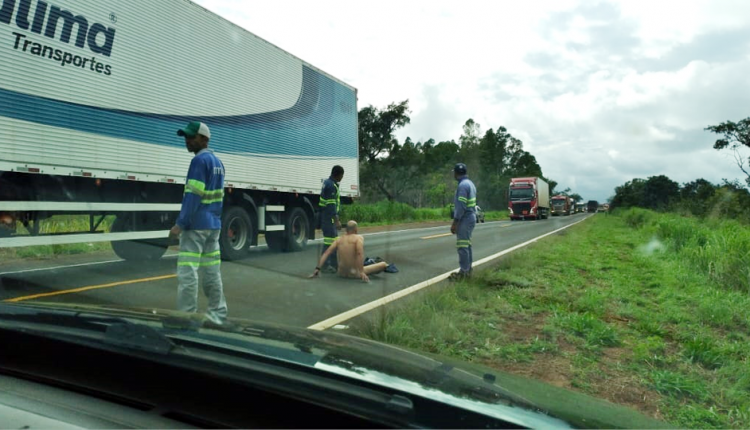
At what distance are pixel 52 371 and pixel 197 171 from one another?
3.57 metres

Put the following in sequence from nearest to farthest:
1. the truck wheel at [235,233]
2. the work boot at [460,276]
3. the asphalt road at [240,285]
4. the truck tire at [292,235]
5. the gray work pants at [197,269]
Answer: the gray work pants at [197,269]
the asphalt road at [240,285]
the work boot at [460,276]
the truck wheel at [235,233]
the truck tire at [292,235]

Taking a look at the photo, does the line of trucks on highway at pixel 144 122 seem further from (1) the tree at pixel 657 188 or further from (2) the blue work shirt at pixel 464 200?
(1) the tree at pixel 657 188

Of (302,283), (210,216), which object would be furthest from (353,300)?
(210,216)

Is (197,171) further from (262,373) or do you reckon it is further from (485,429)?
(485,429)

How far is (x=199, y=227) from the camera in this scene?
5363 mm

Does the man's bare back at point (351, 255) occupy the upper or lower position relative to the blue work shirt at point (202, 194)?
lower

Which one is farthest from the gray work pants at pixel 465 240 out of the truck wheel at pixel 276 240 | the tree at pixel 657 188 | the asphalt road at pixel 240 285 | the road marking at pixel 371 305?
the tree at pixel 657 188

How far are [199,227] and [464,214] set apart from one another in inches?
187

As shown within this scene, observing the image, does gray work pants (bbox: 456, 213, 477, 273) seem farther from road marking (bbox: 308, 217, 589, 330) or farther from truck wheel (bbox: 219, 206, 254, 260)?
truck wheel (bbox: 219, 206, 254, 260)

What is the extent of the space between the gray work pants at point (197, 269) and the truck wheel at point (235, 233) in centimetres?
523

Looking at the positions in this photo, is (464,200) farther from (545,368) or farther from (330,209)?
(545,368)

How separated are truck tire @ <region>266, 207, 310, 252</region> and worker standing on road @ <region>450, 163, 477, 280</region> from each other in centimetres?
516

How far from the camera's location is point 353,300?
7352 mm

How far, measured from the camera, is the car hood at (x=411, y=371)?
171 centimetres
